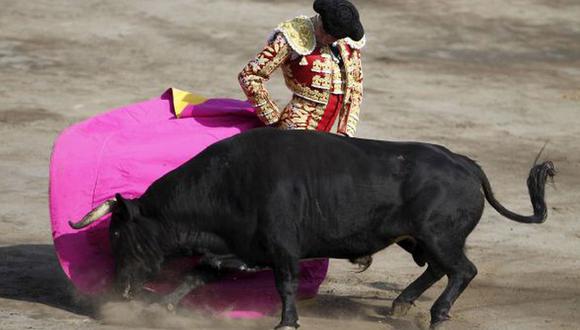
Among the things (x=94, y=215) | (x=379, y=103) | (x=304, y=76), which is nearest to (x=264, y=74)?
(x=304, y=76)

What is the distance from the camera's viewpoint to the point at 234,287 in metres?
6.98

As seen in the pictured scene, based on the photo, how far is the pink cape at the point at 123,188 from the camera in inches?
270

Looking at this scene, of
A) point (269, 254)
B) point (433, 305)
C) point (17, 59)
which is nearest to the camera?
point (269, 254)

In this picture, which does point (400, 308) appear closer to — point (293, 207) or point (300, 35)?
point (293, 207)

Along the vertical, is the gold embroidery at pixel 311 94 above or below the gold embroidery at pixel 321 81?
below

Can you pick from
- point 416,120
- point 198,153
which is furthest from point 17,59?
point 198,153

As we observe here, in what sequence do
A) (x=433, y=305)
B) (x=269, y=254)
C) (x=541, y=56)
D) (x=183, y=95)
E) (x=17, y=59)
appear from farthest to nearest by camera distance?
1. (x=541, y=56)
2. (x=17, y=59)
3. (x=183, y=95)
4. (x=433, y=305)
5. (x=269, y=254)

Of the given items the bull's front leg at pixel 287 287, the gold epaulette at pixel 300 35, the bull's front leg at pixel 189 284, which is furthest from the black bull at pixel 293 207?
the gold epaulette at pixel 300 35

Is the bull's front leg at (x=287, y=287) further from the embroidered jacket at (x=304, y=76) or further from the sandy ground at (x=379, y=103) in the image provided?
the embroidered jacket at (x=304, y=76)

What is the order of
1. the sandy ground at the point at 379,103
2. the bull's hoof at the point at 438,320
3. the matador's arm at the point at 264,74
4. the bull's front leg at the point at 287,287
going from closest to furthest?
the bull's front leg at the point at 287,287
the bull's hoof at the point at 438,320
the matador's arm at the point at 264,74
the sandy ground at the point at 379,103

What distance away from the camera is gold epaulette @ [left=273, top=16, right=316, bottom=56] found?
6.85m

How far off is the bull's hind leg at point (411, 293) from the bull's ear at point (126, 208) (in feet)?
4.83

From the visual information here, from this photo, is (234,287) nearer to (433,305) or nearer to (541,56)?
(433,305)

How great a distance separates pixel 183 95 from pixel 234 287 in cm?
115
